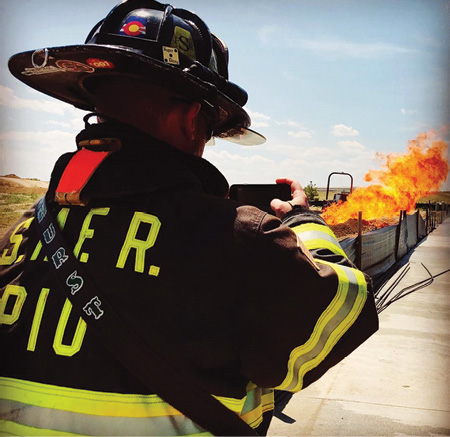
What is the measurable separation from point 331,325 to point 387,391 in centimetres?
358

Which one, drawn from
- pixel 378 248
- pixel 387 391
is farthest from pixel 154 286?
pixel 378 248

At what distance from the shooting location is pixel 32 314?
3.91 feet

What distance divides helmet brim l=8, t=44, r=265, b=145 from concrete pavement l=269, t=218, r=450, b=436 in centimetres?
299

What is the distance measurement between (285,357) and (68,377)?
0.58 meters

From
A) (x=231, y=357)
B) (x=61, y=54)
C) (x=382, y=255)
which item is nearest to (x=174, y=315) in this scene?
(x=231, y=357)

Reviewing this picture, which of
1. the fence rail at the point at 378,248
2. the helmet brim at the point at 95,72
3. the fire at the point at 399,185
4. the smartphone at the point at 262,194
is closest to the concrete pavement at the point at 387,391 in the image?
the fence rail at the point at 378,248

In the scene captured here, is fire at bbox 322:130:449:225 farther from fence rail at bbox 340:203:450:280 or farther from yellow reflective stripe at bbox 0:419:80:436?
yellow reflective stripe at bbox 0:419:80:436

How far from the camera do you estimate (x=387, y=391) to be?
421cm

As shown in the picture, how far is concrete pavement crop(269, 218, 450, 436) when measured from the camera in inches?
141

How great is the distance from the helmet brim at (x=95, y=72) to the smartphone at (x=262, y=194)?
0.33m

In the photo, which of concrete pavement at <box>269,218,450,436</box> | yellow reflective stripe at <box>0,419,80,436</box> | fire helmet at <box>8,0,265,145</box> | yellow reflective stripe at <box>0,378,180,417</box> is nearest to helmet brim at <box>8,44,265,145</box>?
fire helmet at <box>8,0,265,145</box>

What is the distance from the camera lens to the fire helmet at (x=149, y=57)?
4.27ft

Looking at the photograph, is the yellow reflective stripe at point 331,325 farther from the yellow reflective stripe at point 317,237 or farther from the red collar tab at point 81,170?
the red collar tab at point 81,170

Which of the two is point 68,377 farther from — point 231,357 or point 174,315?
point 231,357
